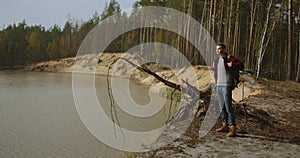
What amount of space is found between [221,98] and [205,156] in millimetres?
1447

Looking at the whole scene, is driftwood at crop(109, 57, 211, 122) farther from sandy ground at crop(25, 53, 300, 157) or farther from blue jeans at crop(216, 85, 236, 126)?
blue jeans at crop(216, 85, 236, 126)

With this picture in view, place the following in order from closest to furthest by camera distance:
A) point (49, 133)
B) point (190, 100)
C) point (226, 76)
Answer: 1. point (226, 76)
2. point (190, 100)
3. point (49, 133)

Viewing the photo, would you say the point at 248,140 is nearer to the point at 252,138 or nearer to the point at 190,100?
the point at 252,138

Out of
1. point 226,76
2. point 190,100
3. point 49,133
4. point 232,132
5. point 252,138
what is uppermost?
point 226,76

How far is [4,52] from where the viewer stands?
191 feet

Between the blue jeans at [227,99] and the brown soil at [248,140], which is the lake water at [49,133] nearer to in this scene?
the brown soil at [248,140]

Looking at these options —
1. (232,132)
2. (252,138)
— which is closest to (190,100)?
(232,132)

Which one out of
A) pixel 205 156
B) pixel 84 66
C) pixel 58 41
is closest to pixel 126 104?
pixel 205 156

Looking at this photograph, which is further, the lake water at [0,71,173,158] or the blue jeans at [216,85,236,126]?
the lake water at [0,71,173,158]

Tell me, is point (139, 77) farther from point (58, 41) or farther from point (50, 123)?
point (58, 41)

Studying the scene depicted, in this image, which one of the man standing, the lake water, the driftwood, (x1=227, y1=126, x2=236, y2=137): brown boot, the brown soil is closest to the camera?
the brown soil

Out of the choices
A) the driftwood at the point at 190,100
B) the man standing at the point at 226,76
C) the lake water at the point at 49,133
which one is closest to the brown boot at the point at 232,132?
the man standing at the point at 226,76

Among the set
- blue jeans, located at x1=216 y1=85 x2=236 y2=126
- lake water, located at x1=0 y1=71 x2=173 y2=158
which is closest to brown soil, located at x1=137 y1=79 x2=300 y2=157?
blue jeans, located at x1=216 y1=85 x2=236 y2=126

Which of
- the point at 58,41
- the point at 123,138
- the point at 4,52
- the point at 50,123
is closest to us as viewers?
the point at 123,138
